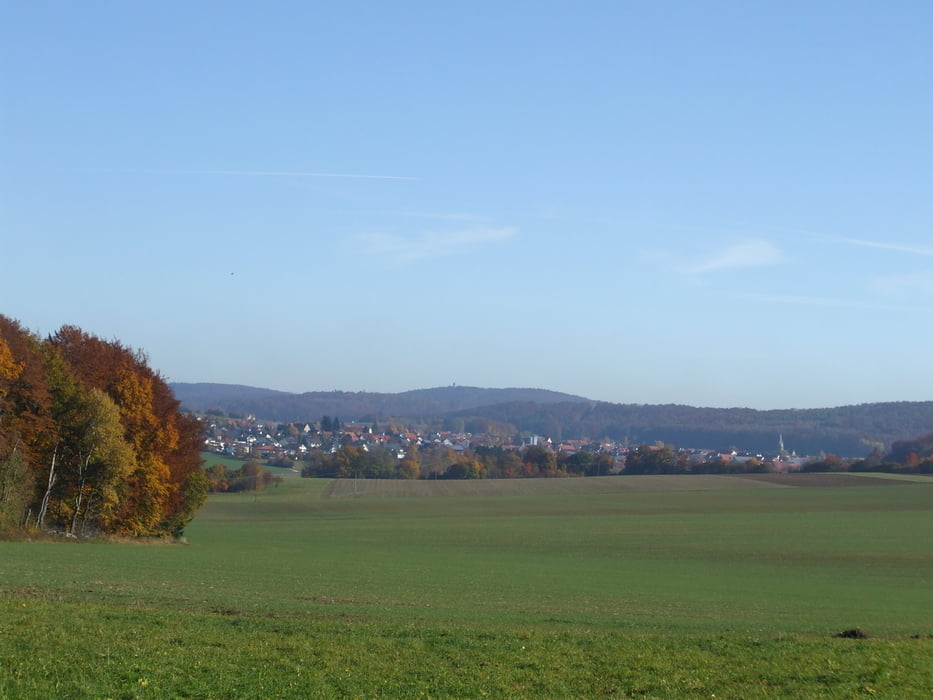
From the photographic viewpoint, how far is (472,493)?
11431 cm

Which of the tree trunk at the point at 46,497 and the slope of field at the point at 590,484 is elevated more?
the tree trunk at the point at 46,497

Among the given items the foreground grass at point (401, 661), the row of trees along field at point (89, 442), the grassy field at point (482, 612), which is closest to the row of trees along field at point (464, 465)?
the grassy field at point (482, 612)

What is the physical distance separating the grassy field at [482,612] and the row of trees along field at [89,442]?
4158mm

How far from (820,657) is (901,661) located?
122cm

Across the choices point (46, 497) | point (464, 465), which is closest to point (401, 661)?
point (46, 497)

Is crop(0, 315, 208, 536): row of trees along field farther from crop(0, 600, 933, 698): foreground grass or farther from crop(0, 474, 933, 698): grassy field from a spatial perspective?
crop(0, 600, 933, 698): foreground grass

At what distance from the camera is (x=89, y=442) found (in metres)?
50.2

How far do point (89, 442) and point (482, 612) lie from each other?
32.6 m

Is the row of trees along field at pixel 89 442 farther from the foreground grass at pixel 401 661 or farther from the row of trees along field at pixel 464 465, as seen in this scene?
the row of trees along field at pixel 464 465

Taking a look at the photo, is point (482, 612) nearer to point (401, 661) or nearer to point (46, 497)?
point (401, 661)

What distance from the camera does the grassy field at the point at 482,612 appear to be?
13234 millimetres

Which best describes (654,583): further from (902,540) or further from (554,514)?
(554,514)

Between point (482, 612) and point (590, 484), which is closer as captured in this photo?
point (482, 612)

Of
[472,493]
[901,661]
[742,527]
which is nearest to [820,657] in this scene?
[901,661]
